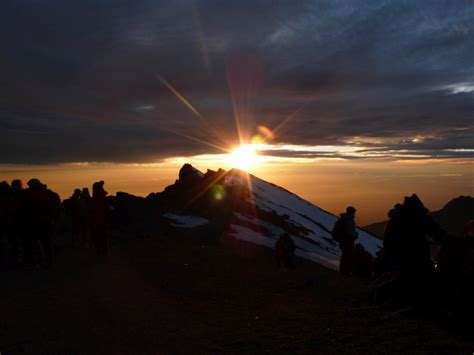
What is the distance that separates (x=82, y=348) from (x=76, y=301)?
3.17 meters

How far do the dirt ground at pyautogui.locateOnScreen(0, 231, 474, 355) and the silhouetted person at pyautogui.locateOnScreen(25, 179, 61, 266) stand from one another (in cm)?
91

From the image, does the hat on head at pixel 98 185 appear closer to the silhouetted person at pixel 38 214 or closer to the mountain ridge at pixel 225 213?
the silhouetted person at pixel 38 214

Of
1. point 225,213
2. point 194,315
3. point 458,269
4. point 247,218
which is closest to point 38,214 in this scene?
point 194,315

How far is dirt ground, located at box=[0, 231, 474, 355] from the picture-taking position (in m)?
7.62

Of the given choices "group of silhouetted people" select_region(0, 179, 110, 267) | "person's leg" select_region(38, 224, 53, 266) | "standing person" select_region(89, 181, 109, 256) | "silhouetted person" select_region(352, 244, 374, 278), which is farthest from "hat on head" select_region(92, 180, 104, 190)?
"silhouetted person" select_region(352, 244, 374, 278)

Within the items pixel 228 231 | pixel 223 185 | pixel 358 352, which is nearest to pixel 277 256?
pixel 358 352

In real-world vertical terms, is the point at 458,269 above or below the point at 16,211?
below

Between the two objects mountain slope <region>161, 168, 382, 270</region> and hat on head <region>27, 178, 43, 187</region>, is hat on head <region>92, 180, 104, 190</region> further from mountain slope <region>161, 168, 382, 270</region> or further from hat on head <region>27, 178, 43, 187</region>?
mountain slope <region>161, 168, 382, 270</region>

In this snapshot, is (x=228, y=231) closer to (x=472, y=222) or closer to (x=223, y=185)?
(x=223, y=185)

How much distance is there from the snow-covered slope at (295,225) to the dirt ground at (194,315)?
2513 cm

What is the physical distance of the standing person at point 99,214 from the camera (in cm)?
1784

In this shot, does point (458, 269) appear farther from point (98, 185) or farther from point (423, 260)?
point (98, 185)

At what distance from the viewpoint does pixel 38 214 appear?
14891 millimetres

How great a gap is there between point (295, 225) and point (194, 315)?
63077mm
